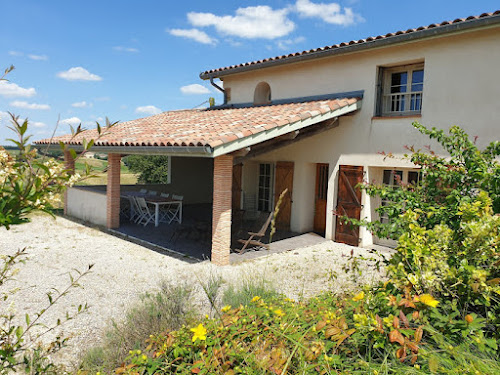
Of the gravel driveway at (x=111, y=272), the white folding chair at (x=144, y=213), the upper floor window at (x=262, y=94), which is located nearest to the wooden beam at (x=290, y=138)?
the gravel driveway at (x=111, y=272)

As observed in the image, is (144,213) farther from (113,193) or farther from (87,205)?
(87,205)

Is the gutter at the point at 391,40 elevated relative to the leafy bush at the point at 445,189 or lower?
elevated

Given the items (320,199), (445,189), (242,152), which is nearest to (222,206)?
(242,152)

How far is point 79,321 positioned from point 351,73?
28.7 feet

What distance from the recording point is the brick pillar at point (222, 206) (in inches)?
323

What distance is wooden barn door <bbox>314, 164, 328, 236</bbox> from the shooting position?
1184 centimetres

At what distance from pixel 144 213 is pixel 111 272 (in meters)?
5.26

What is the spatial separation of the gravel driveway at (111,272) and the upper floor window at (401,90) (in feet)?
12.4

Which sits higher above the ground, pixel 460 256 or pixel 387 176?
pixel 387 176

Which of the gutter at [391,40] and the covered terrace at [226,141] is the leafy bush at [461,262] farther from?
the gutter at [391,40]

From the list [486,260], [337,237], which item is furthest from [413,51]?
[486,260]

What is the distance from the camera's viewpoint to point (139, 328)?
3.97m

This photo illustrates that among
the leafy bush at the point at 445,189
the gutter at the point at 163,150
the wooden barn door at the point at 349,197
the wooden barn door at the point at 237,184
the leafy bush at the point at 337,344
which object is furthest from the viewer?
the wooden barn door at the point at 237,184

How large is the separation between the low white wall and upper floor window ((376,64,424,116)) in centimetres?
909
